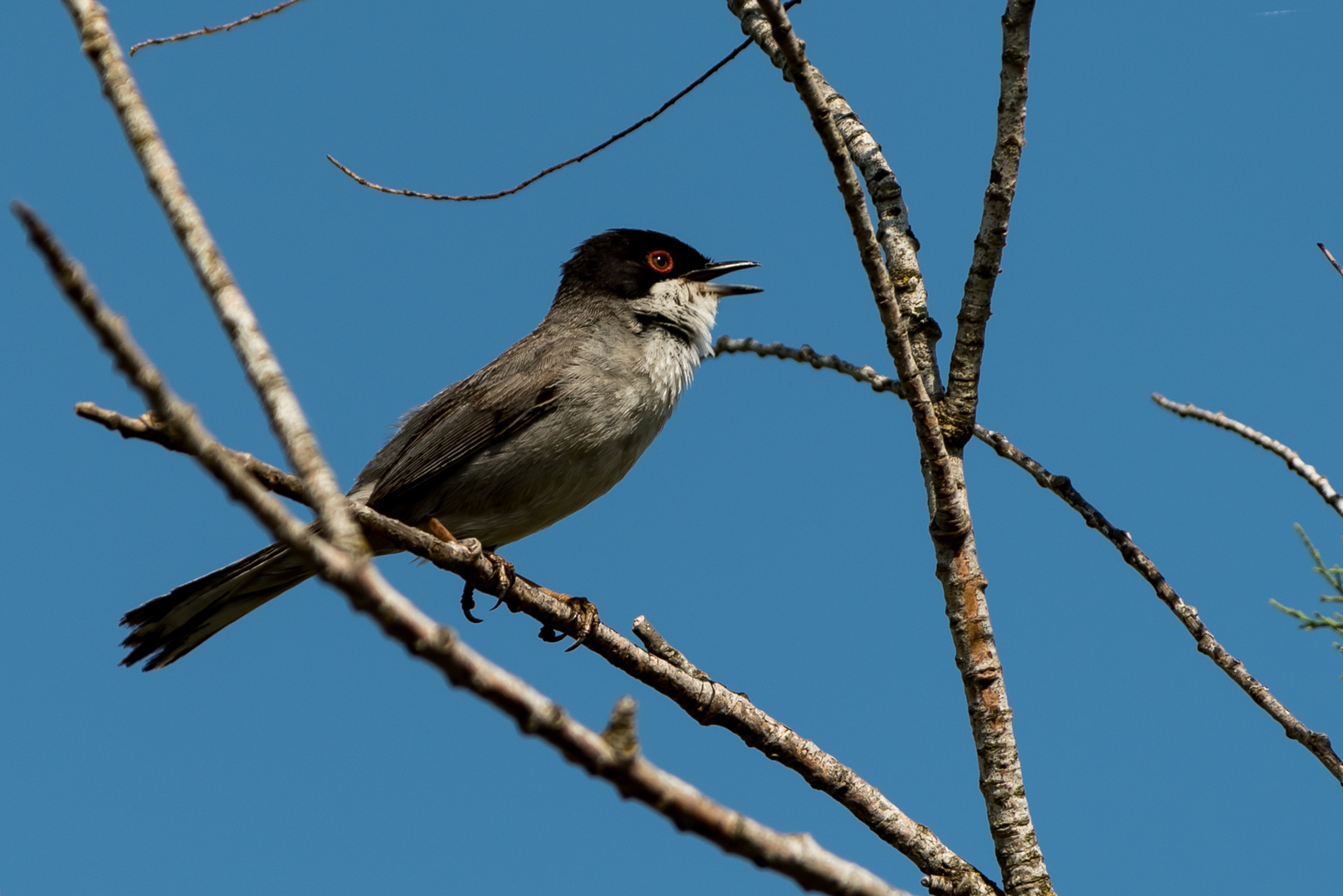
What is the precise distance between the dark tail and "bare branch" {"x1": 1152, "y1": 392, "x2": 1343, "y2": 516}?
164 inches

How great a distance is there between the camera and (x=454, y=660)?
1.61 m

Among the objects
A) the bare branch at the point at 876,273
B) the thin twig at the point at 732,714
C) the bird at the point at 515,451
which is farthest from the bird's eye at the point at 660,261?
the bare branch at the point at 876,273

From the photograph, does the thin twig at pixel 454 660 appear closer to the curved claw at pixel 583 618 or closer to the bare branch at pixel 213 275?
the bare branch at pixel 213 275

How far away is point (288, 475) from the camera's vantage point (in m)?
3.43

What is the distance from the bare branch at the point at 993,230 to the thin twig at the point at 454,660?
277 centimetres

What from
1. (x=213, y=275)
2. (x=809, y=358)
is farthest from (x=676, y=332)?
(x=213, y=275)

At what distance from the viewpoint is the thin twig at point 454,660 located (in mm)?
1419

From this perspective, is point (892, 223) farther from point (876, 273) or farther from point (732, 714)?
point (732, 714)

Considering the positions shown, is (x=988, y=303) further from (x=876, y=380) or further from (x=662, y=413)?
(x=662, y=413)

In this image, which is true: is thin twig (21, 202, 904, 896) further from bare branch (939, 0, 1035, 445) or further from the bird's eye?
the bird's eye

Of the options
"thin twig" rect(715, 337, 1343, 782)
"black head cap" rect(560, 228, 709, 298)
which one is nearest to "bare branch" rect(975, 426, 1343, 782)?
"thin twig" rect(715, 337, 1343, 782)

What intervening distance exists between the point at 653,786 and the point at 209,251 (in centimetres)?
109

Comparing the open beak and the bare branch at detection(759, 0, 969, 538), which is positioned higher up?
the open beak

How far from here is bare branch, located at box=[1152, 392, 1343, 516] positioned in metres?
4.19
